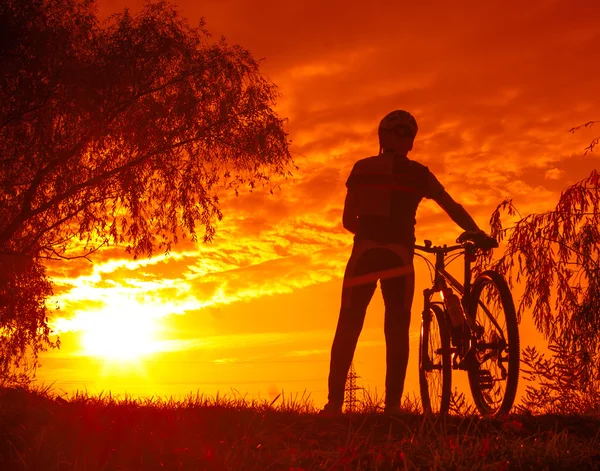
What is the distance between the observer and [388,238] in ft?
25.1

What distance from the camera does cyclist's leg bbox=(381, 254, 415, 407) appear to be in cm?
776

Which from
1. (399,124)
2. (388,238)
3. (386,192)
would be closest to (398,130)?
(399,124)

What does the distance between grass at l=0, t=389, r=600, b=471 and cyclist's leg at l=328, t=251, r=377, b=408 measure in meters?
0.42

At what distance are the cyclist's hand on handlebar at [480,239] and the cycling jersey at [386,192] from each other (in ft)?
1.87

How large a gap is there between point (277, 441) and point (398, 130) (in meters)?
3.35

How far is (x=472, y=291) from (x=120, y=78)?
10511mm

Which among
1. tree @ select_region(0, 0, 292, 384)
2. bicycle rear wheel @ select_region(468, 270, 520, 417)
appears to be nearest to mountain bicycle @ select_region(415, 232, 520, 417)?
bicycle rear wheel @ select_region(468, 270, 520, 417)

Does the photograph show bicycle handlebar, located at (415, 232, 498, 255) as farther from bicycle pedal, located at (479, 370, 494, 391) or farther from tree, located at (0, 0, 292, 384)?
tree, located at (0, 0, 292, 384)

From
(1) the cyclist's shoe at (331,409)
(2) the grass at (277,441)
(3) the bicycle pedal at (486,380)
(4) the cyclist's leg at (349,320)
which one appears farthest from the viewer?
(4) the cyclist's leg at (349,320)

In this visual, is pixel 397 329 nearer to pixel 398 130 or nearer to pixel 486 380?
pixel 486 380

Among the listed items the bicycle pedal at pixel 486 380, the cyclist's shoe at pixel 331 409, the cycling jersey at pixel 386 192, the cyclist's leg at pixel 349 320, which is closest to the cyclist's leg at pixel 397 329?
the cyclist's leg at pixel 349 320

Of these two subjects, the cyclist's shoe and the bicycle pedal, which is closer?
the bicycle pedal

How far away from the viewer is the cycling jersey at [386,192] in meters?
7.62

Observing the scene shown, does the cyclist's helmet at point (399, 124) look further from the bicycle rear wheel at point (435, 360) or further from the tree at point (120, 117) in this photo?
the tree at point (120, 117)
